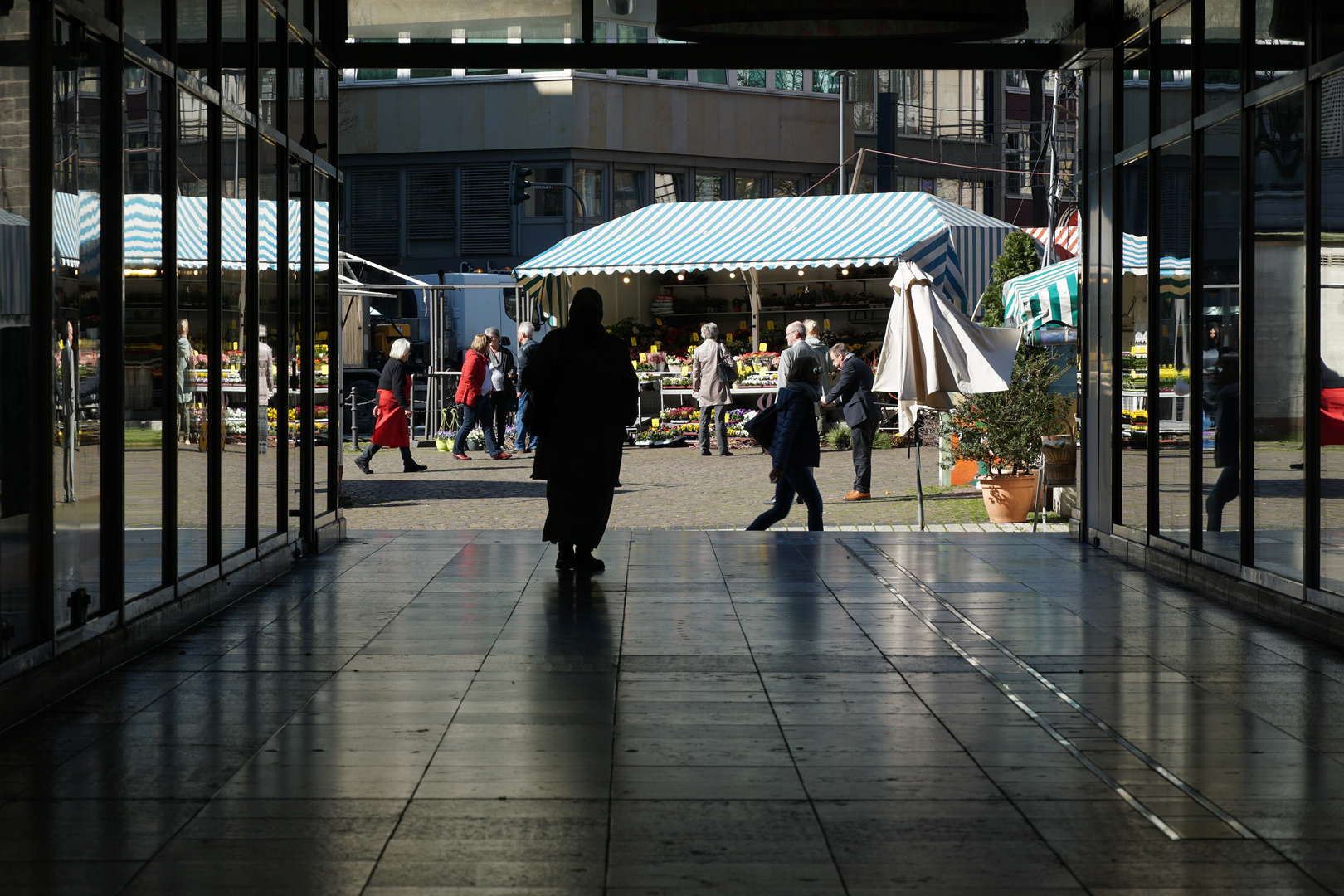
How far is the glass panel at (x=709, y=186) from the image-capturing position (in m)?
41.6

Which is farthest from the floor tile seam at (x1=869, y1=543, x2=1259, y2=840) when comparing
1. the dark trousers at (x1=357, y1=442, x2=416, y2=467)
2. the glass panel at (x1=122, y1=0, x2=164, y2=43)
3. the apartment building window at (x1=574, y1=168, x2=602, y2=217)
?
the apartment building window at (x1=574, y1=168, x2=602, y2=217)

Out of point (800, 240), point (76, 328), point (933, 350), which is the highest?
point (800, 240)

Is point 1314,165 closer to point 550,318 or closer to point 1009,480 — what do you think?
point 1009,480

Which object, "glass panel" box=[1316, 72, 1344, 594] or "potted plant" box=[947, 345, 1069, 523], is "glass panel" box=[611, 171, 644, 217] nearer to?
"potted plant" box=[947, 345, 1069, 523]

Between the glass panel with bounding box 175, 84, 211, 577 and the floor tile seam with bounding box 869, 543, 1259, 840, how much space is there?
3.72m

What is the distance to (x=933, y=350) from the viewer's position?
46.9 ft

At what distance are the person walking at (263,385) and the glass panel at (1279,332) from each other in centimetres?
528

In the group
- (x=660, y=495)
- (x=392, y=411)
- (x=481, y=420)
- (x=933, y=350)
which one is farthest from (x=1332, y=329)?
(x=481, y=420)

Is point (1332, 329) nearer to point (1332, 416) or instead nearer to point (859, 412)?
point (1332, 416)

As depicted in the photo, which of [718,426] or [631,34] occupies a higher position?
[631,34]

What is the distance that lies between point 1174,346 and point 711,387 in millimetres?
14491

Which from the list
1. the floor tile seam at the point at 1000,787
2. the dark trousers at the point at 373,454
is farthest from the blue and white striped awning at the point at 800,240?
the floor tile seam at the point at 1000,787

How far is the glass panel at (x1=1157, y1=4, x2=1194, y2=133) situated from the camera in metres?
9.48

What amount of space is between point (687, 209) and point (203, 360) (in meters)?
22.2
